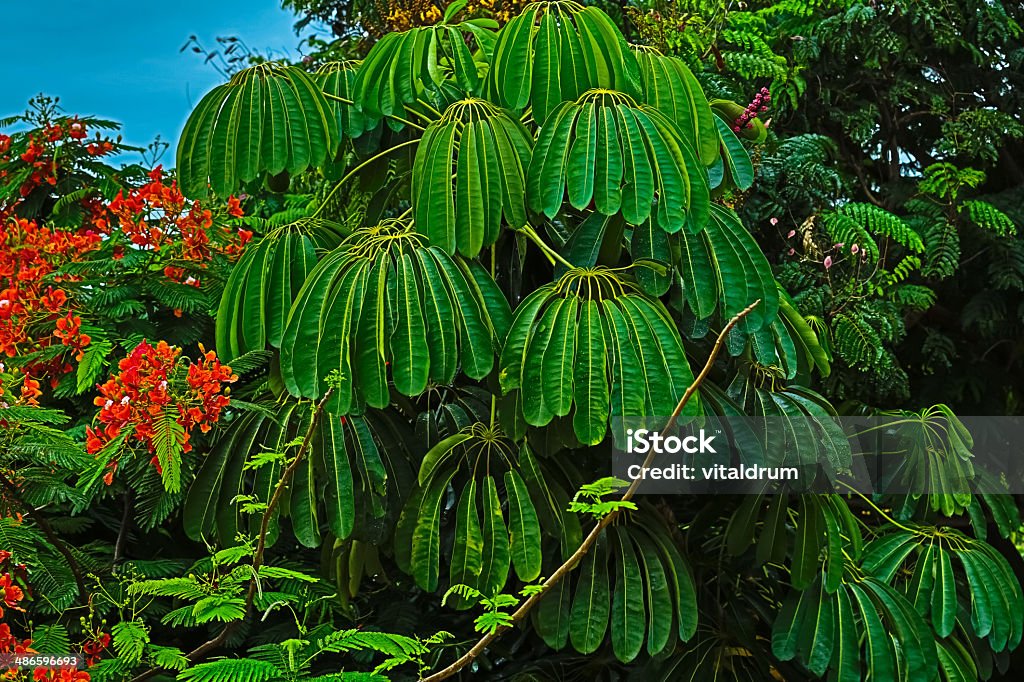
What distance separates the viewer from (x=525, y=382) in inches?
78.7

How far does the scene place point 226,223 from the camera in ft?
10.2

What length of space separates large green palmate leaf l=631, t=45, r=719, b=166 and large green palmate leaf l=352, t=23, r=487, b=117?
40cm

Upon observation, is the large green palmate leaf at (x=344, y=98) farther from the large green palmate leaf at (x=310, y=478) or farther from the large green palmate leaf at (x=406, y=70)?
the large green palmate leaf at (x=310, y=478)

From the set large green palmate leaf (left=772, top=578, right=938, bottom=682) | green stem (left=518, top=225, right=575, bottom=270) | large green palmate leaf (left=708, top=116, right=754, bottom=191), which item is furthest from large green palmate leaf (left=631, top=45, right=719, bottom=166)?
large green palmate leaf (left=772, top=578, right=938, bottom=682)

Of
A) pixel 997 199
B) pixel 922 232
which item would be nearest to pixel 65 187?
pixel 922 232

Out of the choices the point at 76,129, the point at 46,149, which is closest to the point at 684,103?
the point at 76,129

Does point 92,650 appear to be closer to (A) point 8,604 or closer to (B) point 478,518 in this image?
(A) point 8,604

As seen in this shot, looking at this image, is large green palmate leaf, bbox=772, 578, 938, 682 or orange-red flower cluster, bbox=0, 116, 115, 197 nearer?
large green palmate leaf, bbox=772, 578, 938, 682

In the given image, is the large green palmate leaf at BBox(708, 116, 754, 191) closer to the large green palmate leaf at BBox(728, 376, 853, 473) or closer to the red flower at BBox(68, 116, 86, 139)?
the large green palmate leaf at BBox(728, 376, 853, 473)

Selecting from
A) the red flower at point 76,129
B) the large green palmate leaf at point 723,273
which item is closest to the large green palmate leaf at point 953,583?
the large green palmate leaf at point 723,273

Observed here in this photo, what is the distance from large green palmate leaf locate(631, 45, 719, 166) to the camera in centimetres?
232

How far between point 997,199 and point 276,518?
316 centimetres

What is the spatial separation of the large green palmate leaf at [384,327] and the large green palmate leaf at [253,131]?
32 cm

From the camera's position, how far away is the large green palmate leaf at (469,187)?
206 cm
